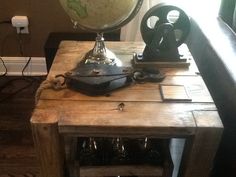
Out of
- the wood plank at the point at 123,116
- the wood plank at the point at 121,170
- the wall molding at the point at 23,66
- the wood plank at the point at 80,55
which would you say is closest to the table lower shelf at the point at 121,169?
the wood plank at the point at 121,170

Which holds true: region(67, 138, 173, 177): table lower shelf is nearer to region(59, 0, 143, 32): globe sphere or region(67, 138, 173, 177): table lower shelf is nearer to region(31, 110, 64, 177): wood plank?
region(31, 110, 64, 177): wood plank

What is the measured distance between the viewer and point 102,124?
2.57 ft

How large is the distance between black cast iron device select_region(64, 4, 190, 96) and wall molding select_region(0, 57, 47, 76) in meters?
0.94

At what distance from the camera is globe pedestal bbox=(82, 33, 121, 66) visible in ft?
3.42

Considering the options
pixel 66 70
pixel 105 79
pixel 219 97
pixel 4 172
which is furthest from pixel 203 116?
pixel 4 172

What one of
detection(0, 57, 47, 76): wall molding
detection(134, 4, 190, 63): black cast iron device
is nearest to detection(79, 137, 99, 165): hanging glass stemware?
detection(134, 4, 190, 63): black cast iron device

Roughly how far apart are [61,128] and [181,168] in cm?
41

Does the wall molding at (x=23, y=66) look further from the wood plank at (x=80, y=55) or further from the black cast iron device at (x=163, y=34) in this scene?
the black cast iron device at (x=163, y=34)

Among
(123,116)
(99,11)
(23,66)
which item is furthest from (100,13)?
(23,66)

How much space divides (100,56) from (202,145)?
0.46m

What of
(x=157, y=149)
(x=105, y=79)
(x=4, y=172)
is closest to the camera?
(x=105, y=79)

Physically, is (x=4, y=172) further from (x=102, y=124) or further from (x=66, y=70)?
(x=102, y=124)

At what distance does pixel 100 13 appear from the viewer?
896mm

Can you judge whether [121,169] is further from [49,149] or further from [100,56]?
[100,56]
